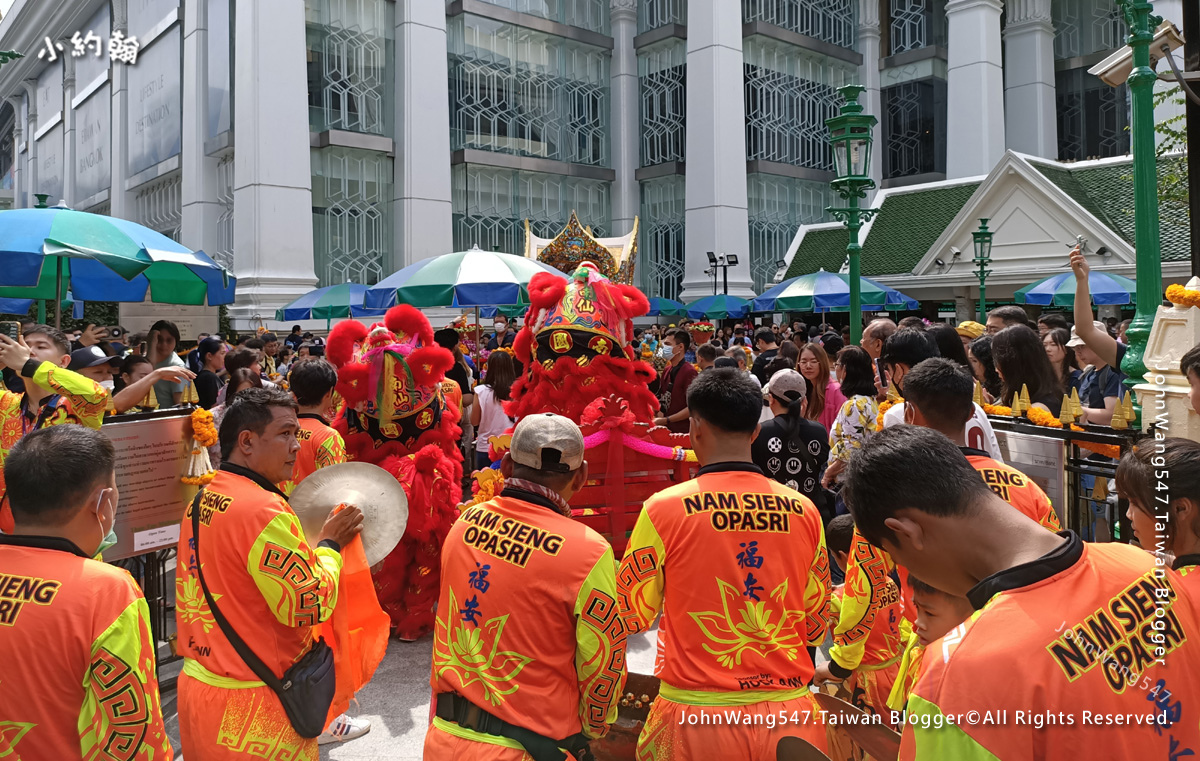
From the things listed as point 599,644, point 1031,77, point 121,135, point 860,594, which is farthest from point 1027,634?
point 1031,77

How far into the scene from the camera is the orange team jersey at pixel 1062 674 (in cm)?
139

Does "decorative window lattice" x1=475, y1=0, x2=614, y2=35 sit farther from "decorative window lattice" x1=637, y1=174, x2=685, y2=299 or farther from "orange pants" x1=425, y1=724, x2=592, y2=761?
"orange pants" x1=425, y1=724, x2=592, y2=761

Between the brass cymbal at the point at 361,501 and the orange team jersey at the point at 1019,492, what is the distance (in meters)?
2.18

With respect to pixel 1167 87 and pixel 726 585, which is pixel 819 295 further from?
pixel 1167 87

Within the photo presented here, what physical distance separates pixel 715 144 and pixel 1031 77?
12495 millimetres

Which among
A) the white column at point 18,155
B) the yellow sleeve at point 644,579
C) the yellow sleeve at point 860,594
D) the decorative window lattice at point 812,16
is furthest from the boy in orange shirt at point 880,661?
the white column at point 18,155

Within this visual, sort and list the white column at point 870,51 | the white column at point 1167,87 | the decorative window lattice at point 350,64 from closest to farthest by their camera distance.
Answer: the white column at point 1167,87 < the decorative window lattice at point 350,64 < the white column at point 870,51

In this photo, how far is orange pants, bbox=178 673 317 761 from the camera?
287 cm

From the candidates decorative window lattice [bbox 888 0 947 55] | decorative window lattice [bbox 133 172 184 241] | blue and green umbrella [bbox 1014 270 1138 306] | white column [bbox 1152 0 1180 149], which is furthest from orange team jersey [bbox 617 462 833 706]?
decorative window lattice [bbox 888 0 947 55]

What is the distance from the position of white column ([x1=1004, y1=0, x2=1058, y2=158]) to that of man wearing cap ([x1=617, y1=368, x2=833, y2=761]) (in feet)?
102

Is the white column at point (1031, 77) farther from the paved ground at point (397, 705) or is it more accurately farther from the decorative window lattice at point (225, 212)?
the paved ground at point (397, 705)

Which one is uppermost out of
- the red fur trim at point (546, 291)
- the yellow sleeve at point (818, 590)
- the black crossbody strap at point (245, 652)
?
the red fur trim at point (546, 291)

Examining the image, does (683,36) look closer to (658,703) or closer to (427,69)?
(427,69)

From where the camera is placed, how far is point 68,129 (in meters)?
32.1
